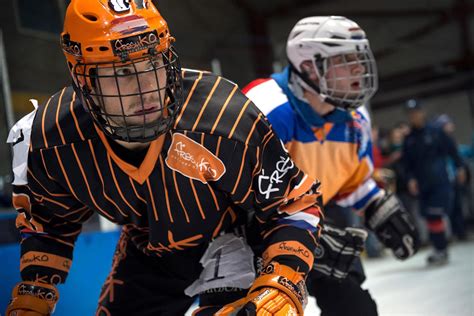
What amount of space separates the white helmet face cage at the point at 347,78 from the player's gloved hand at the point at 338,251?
42 cm

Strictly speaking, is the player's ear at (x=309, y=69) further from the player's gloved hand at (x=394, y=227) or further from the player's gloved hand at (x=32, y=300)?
the player's gloved hand at (x=32, y=300)

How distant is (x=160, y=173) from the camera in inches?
56.6

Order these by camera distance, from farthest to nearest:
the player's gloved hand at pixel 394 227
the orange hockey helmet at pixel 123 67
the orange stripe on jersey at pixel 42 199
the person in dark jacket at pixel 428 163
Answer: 1. the person in dark jacket at pixel 428 163
2. the player's gloved hand at pixel 394 227
3. the orange stripe on jersey at pixel 42 199
4. the orange hockey helmet at pixel 123 67

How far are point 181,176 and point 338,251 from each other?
662 mm

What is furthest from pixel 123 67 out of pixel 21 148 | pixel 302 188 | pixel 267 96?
pixel 267 96

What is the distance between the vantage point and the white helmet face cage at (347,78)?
6.81ft

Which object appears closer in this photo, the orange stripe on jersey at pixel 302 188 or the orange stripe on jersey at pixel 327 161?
the orange stripe on jersey at pixel 302 188

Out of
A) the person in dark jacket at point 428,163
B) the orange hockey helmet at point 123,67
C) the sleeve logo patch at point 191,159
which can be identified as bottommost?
the person in dark jacket at point 428,163

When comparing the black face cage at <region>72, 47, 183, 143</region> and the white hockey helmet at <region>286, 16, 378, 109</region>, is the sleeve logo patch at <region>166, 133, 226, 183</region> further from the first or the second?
the white hockey helmet at <region>286, 16, 378, 109</region>

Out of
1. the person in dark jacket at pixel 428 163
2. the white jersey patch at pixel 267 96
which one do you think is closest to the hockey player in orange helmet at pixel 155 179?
the white jersey patch at pixel 267 96

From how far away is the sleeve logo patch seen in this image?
142 cm

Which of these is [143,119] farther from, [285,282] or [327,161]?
[327,161]

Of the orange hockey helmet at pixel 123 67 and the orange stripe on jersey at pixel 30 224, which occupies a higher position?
the orange hockey helmet at pixel 123 67

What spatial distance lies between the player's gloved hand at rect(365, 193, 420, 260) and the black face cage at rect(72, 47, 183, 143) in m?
1.04
